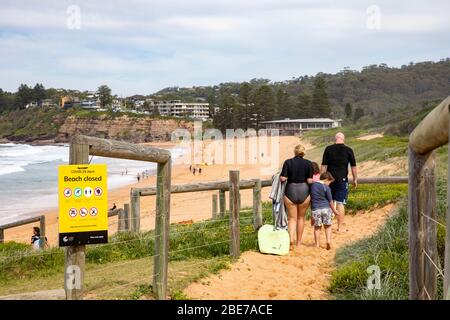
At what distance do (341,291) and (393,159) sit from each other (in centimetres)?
1707

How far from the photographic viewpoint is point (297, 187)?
796 cm

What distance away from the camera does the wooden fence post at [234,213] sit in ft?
24.4

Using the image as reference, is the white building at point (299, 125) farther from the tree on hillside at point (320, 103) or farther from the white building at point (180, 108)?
the white building at point (180, 108)

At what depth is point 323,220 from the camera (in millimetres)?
→ 8156

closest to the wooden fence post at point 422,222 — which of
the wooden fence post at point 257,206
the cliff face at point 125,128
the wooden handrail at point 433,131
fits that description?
the wooden handrail at point 433,131

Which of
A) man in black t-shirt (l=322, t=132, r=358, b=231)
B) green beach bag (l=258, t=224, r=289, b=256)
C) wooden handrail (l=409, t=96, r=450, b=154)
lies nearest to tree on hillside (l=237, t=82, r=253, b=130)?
man in black t-shirt (l=322, t=132, r=358, b=231)

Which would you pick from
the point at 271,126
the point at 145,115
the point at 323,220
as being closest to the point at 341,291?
the point at 323,220

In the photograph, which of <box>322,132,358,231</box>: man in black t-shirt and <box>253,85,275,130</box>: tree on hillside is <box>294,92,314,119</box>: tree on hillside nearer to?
<box>253,85,275,130</box>: tree on hillside

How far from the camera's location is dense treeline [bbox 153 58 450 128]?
3856 inches

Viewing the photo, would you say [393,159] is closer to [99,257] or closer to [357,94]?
[99,257]

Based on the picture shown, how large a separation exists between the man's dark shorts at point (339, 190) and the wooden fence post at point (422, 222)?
16.3ft

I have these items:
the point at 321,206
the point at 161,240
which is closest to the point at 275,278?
the point at 161,240

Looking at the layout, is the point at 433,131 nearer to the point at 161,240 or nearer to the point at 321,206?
the point at 161,240

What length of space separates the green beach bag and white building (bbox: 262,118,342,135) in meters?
93.1
